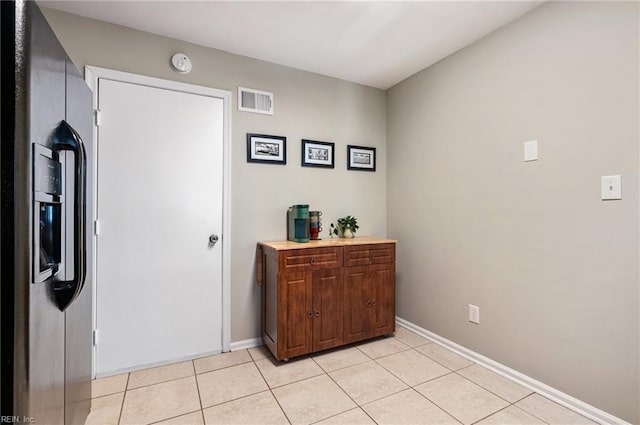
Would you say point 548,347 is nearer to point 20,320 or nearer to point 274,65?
point 20,320

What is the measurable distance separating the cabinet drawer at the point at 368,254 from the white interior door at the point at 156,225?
1.07 meters

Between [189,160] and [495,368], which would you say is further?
[189,160]

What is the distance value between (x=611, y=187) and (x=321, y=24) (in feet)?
6.72

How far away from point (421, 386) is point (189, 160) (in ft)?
7.64

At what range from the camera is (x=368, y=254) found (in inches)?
103

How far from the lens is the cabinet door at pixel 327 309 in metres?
2.38

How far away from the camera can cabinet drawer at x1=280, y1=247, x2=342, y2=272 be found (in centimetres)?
226

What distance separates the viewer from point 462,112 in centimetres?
246

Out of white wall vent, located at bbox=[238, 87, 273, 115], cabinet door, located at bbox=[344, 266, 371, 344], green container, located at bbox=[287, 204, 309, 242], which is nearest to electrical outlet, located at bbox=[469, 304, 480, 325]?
cabinet door, located at bbox=[344, 266, 371, 344]

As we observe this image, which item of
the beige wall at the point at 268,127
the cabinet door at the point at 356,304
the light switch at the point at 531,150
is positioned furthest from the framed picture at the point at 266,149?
the light switch at the point at 531,150

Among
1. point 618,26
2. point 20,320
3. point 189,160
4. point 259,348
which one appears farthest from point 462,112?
point 20,320

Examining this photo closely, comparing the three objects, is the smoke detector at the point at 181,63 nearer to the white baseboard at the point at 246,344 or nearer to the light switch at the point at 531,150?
the white baseboard at the point at 246,344

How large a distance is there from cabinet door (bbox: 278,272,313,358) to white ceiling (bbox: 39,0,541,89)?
1.83 metres

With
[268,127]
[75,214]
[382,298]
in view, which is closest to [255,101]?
[268,127]
